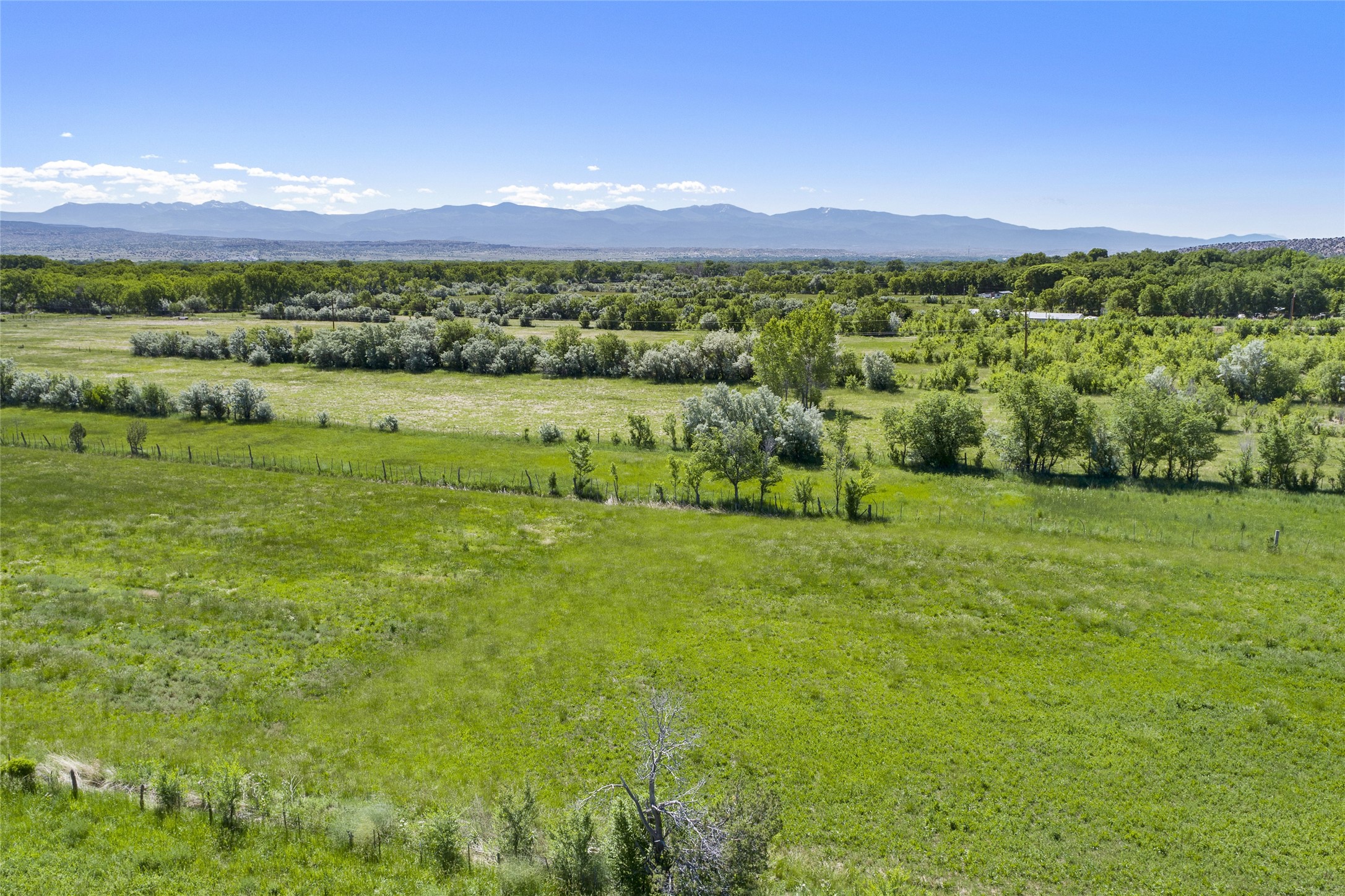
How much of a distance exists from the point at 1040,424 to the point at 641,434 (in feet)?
108

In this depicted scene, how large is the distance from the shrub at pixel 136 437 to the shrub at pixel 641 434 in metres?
41.4

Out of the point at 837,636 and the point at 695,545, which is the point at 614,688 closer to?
the point at 837,636

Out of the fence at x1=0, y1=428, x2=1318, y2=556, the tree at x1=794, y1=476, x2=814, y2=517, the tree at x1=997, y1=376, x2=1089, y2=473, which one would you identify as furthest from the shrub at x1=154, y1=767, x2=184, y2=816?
the tree at x1=997, y1=376, x2=1089, y2=473

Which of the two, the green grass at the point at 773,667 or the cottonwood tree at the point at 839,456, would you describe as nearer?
the green grass at the point at 773,667

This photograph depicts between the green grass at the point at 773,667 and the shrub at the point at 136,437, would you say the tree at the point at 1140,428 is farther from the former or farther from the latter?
the shrub at the point at 136,437

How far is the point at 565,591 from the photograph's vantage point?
35625 mm

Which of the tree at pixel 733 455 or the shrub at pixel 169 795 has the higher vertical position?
the tree at pixel 733 455

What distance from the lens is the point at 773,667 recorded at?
28.5 m

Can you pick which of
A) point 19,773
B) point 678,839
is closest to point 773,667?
point 678,839

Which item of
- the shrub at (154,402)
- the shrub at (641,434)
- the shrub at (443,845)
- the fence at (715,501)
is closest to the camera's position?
the shrub at (443,845)

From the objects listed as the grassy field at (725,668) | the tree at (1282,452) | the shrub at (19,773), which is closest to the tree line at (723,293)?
the tree at (1282,452)

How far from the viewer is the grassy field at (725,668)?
735 inches

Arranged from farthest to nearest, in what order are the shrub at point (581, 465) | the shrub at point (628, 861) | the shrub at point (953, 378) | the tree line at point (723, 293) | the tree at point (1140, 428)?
the tree line at point (723, 293)
the shrub at point (953, 378)
the tree at point (1140, 428)
the shrub at point (581, 465)
the shrub at point (628, 861)

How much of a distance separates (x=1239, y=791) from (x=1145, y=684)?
601 centimetres
